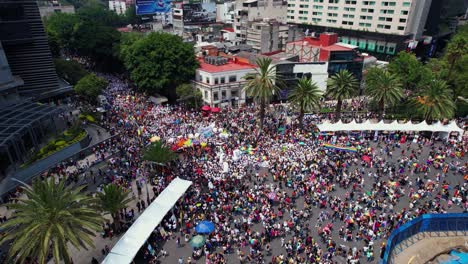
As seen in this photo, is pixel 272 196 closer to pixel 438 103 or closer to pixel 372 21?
pixel 438 103

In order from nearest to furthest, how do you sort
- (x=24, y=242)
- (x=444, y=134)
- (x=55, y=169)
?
(x=24, y=242), (x=55, y=169), (x=444, y=134)

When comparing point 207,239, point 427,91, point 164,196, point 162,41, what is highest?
point 162,41

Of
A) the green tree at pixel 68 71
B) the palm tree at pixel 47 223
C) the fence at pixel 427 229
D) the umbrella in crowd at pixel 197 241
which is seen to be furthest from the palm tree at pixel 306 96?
the green tree at pixel 68 71

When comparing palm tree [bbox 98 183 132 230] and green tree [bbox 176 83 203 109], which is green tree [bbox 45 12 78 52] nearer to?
green tree [bbox 176 83 203 109]

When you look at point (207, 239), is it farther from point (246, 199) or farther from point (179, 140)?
point (179, 140)

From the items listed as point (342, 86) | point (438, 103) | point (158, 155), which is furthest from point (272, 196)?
point (438, 103)

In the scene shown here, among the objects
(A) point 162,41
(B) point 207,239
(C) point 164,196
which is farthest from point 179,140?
(A) point 162,41

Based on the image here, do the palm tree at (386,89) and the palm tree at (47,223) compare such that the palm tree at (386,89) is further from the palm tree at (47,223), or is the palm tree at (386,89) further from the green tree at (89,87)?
the green tree at (89,87)
